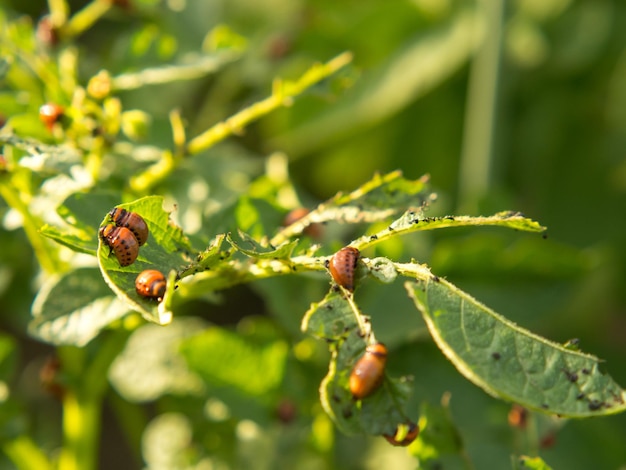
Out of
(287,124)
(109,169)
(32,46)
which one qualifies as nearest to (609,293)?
(287,124)

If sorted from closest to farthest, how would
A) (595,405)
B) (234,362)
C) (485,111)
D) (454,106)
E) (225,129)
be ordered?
1. (595,405)
2. (225,129)
3. (234,362)
4. (485,111)
5. (454,106)

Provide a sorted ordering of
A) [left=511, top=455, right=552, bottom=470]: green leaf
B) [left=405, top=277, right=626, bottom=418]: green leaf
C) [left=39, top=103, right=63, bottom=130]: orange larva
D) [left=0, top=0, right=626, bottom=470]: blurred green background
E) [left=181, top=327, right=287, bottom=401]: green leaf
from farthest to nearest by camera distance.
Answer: [left=0, top=0, right=626, bottom=470]: blurred green background < [left=181, top=327, right=287, bottom=401]: green leaf < [left=39, top=103, right=63, bottom=130]: orange larva < [left=511, top=455, right=552, bottom=470]: green leaf < [left=405, top=277, right=626, bottom=418]: green leaf

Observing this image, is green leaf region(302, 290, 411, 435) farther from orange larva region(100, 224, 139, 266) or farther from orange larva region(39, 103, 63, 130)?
orange larva region(39, 103, 63, 130)

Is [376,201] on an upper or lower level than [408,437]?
upper

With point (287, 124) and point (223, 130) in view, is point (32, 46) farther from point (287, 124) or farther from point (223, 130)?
point (287, 124)

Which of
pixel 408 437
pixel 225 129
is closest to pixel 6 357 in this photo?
pixel 225 129

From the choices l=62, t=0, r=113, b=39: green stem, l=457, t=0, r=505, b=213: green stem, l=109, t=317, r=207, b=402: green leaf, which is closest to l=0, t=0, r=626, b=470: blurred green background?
l=457, t=0, r=505, b=213: green stem

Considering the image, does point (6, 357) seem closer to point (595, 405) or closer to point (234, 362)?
point (234, 362)

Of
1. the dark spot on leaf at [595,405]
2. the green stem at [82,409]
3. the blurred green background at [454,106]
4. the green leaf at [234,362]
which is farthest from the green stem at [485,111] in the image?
the dark spot on leaf at [595,405]
